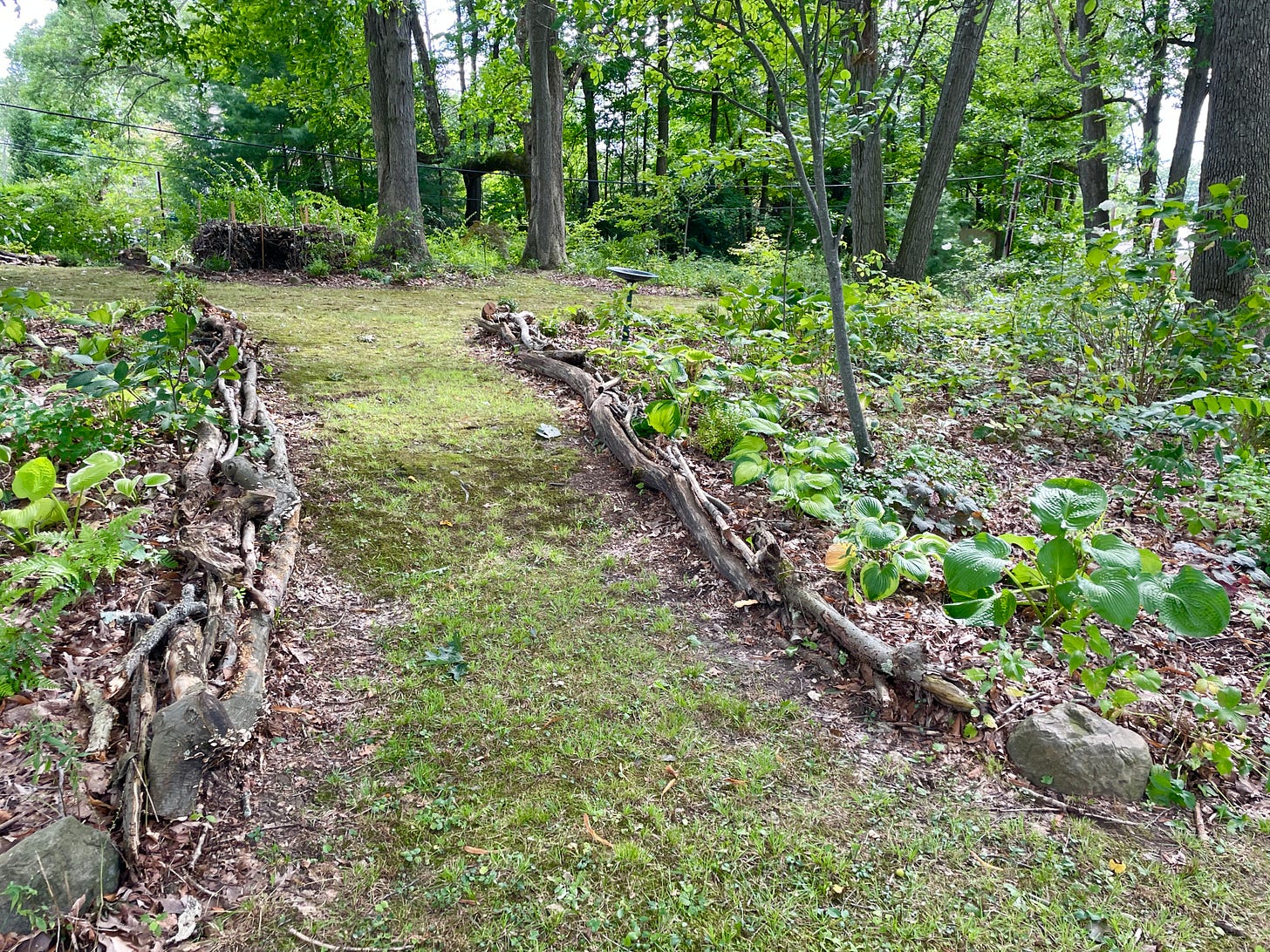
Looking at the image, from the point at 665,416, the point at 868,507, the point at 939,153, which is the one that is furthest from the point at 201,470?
the point at 939,153

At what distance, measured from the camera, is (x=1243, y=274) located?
5.03 metres

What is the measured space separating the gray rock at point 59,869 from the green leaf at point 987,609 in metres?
2.34

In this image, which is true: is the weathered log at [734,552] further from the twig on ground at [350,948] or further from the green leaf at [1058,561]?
the twig on ground at [350,948]

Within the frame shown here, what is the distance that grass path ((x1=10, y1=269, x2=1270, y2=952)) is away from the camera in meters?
1.67

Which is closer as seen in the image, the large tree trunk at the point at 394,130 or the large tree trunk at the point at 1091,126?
the large tree trunk at the point at 394,130

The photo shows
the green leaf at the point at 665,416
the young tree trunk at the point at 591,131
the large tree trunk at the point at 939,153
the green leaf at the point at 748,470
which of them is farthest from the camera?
the young tree trunk at the point at 591,131

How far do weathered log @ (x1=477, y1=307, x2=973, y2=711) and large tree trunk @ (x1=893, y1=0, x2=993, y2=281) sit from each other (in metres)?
5.40

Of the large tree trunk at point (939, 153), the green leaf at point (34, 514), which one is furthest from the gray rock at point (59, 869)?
the large tree trunk at point (939, 153)

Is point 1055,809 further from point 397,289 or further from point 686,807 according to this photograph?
point 397,289

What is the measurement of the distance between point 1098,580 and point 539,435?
3.54 meters

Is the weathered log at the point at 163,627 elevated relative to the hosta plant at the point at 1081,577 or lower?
lower

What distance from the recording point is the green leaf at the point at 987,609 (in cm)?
213

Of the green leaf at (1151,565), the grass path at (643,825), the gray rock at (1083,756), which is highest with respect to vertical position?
the green leaf at (1151,565)

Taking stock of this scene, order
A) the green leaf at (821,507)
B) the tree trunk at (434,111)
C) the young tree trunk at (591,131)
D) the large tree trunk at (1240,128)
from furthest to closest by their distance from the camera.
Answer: the young tree trunk at (591,131) < the tree trunk at (434,111) < the large tree trunk at (1240,128) < the green leaf at (821,507)
